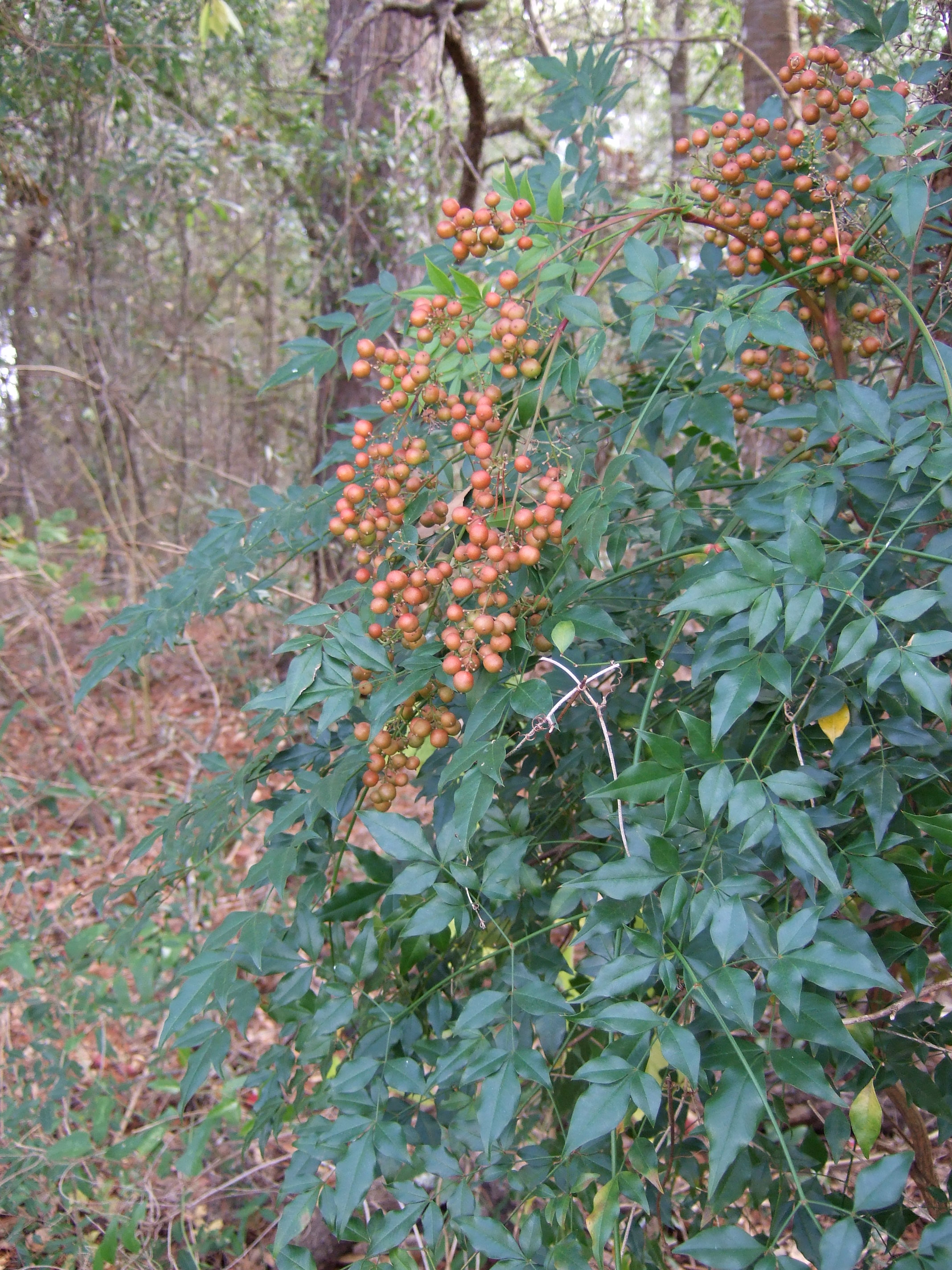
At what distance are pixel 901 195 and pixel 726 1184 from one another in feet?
3.59

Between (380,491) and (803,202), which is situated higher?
(803,202)

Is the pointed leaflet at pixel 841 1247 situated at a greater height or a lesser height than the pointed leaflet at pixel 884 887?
lesser

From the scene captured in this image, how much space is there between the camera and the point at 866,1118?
924mm

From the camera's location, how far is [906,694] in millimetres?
942

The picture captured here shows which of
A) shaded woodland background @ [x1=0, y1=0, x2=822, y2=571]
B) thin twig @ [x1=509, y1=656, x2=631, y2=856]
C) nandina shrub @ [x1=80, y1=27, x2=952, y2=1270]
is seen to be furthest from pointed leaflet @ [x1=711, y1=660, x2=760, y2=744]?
shaded woodland background @ [x1=0, y1=0, x2=822, y2=571]

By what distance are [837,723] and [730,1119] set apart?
414mm

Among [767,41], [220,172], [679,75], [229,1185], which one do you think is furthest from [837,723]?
[679,75]

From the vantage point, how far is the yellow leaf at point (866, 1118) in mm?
911

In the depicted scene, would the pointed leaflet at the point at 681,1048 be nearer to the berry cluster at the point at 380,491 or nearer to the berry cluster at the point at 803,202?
the berry cluster at the point at 380,491

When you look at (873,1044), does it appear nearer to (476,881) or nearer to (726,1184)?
(726,1184)

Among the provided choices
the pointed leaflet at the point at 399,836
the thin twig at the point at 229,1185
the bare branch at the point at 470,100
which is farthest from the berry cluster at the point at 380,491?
the bare branch at the point at 470,100

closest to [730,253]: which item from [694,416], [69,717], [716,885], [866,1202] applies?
[694,416]

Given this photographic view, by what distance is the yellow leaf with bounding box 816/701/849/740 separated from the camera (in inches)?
37.1

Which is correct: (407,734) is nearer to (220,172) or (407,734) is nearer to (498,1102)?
(498,1102)
